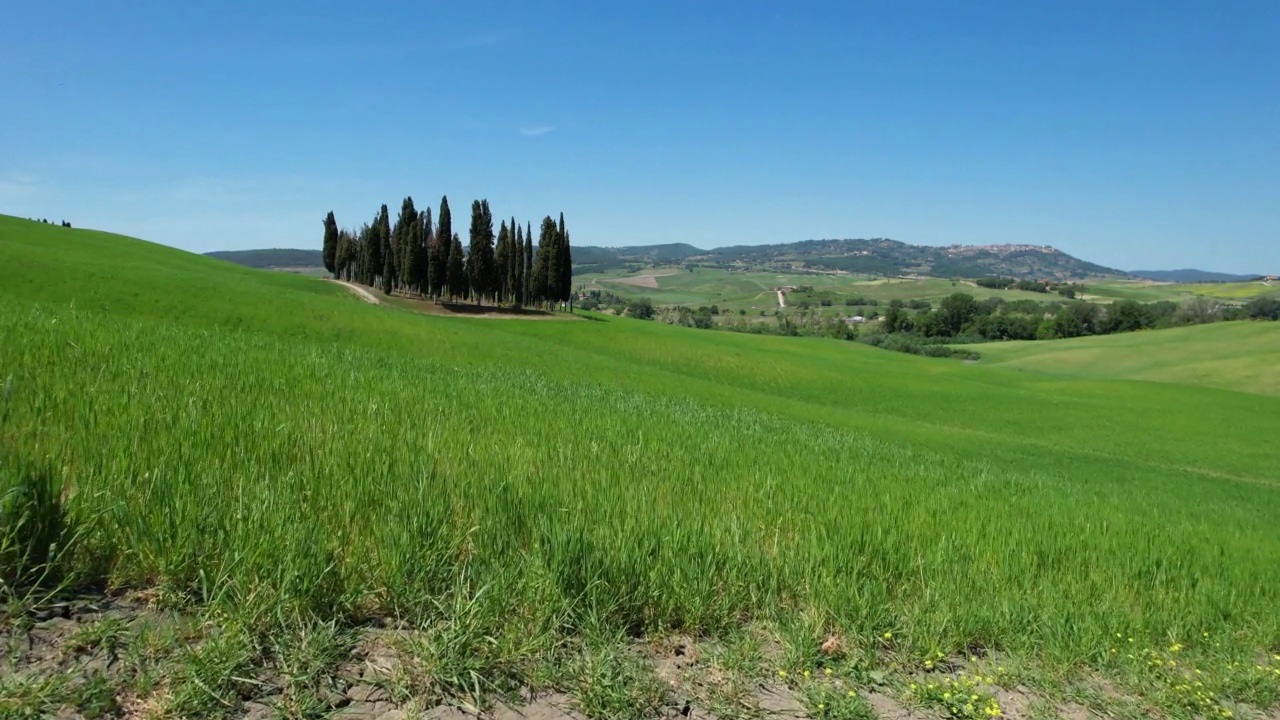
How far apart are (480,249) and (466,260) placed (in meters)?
2.46

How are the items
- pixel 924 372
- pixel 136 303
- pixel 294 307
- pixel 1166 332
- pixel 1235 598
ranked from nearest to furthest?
pixel 1235 598
pixel 136 303
pixel 294 307
pixel 924 372
pixel 1166 332

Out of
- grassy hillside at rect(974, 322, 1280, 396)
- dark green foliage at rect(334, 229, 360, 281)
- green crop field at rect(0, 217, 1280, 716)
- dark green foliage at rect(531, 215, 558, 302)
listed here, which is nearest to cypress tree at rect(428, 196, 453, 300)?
dark green foliage at rect(531, 215, 558, 302)

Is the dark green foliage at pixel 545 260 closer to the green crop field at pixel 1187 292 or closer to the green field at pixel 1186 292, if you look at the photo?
the green field at pixel 1186 292

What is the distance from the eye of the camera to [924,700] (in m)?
3.59

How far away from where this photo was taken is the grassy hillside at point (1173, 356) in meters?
55.2

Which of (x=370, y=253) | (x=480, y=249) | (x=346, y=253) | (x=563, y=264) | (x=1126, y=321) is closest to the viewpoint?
(x=480, y=249)

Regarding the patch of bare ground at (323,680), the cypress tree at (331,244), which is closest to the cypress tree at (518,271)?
the cypress tree at (331,244)

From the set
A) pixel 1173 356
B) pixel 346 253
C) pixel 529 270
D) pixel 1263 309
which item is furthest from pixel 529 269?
pixel 1263 309

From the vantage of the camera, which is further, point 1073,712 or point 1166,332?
point 1166,332

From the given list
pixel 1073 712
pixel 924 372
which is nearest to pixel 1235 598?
pixel 1073 712

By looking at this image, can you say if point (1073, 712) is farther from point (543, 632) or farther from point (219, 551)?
point (219, 551)

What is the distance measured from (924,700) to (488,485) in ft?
10.6

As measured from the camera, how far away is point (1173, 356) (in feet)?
224

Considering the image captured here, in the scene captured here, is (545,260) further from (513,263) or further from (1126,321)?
(1126,321)
